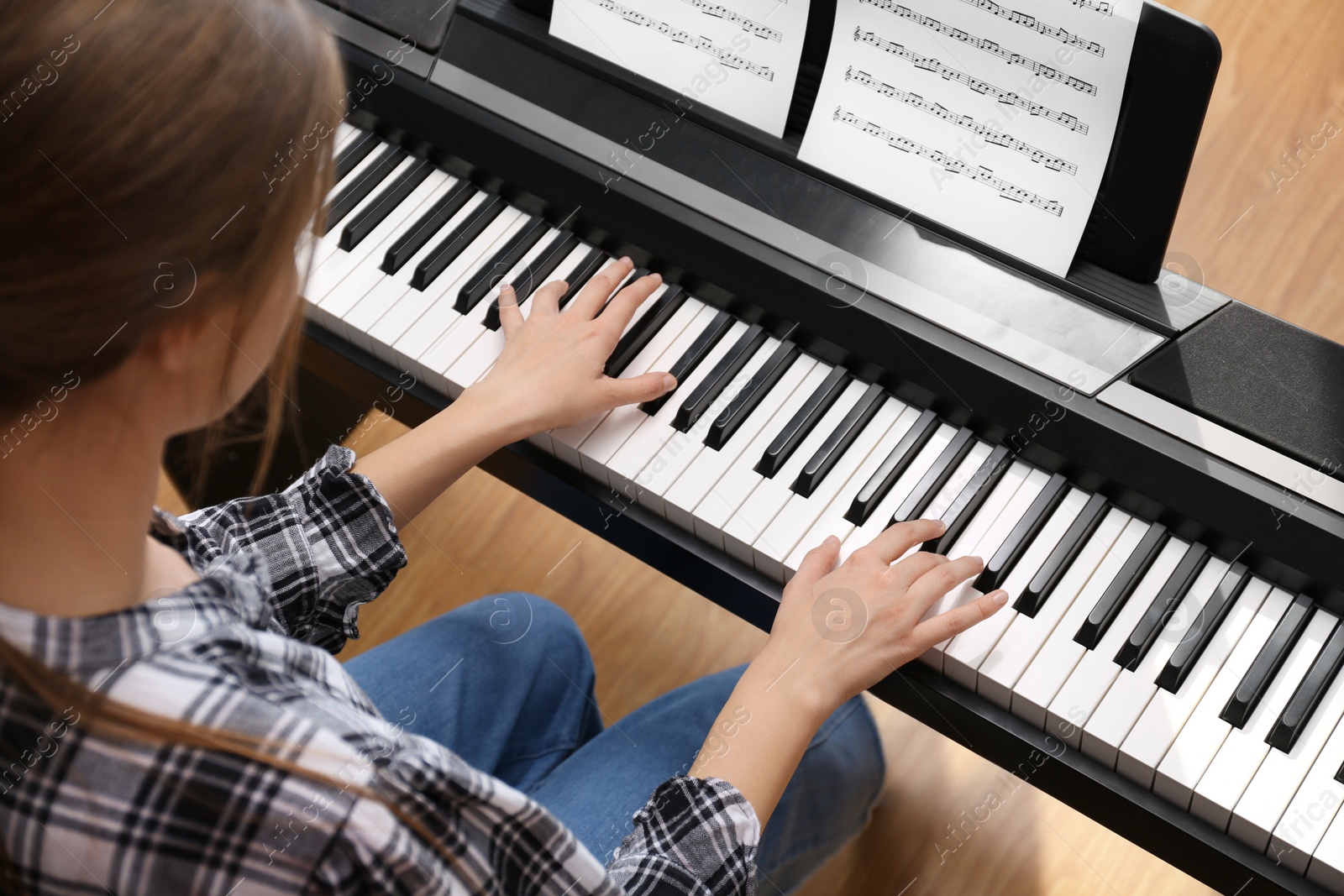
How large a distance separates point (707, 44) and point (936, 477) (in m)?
0.54

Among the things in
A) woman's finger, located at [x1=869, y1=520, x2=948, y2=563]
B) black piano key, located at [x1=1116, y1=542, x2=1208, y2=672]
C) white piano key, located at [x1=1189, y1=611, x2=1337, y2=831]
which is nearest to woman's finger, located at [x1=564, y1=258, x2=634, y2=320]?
woman's finger, located at [x1=869, y1=520, x2=948, y2=563]

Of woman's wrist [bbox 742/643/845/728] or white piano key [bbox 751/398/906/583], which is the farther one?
white piano key [bbox 751/398/906/583]

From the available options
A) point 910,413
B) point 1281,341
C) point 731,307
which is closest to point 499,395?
point 731,307

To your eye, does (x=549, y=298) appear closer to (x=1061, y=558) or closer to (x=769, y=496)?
(x=769, y=496)

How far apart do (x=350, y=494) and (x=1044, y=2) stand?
83 centimetres

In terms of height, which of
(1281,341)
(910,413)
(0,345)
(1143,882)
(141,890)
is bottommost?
(141,890)

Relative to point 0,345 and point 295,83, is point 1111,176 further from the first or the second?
point 0,345

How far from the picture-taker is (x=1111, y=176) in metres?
1.03

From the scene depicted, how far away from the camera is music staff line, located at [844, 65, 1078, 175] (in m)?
1.04

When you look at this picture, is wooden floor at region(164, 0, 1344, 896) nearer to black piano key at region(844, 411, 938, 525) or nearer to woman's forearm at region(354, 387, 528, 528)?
black piano key at region(844, 411, 938, 525)

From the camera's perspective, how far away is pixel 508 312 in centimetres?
125

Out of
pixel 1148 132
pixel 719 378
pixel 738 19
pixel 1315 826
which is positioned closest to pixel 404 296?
pixel 719 378

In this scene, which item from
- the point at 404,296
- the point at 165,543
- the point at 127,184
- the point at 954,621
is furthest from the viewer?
the point at 404,296

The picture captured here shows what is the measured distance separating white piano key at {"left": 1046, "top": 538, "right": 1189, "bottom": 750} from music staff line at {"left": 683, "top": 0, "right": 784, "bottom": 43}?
2.23ft
